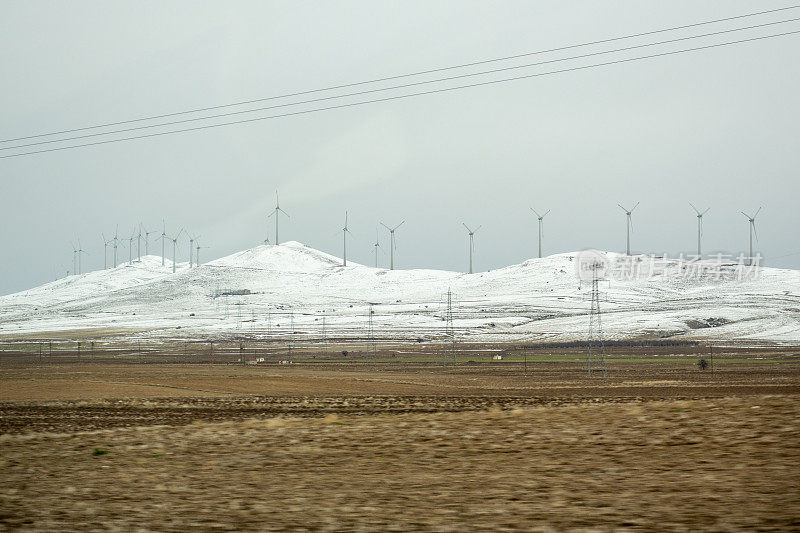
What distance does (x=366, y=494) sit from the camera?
13766 mm

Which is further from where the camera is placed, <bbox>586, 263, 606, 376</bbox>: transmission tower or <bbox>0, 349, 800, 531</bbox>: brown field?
<bbox>586, 263, 606, 376</bbox>: transmission tower

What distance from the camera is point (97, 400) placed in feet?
139

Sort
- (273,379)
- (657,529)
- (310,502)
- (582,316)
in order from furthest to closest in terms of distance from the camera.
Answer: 1. (582,316)
2. (273,379)
3. (310,502)
4. (657,529)

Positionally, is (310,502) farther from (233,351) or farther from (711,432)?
(233,351)

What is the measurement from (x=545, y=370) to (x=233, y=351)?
202 ft

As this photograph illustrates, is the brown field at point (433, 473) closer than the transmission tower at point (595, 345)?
Yes

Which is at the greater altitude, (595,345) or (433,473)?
(433,473)

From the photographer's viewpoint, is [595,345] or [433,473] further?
[595,345]

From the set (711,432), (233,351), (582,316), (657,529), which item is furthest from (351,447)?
(582,316)

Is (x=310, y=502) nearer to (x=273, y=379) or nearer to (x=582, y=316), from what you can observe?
(x=273, y=379)

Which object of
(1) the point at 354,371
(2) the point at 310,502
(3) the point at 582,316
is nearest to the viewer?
(2) the point at 310,502

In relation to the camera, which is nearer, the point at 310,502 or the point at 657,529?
the point at 657,529

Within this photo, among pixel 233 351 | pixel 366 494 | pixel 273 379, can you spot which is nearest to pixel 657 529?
pixel 366 494

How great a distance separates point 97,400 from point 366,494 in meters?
32.2
